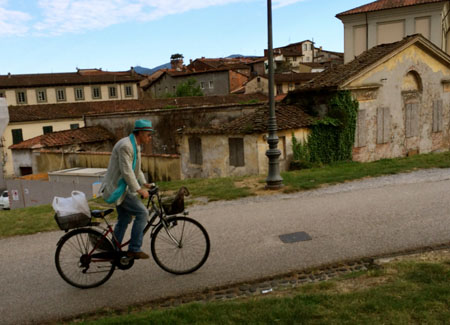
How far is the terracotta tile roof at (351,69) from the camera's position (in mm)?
18734

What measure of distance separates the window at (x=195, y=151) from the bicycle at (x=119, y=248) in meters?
13.9

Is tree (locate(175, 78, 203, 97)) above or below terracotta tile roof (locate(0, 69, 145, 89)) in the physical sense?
below

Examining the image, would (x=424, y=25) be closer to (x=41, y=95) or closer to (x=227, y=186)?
(x=227, y=186)

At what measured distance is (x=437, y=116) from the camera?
22.0 m

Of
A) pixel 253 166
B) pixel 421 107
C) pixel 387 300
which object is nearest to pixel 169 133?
pixel 253 166

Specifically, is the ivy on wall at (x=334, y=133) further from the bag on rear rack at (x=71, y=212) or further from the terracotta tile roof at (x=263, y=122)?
the bag on rear rack at (x=71, y=212)

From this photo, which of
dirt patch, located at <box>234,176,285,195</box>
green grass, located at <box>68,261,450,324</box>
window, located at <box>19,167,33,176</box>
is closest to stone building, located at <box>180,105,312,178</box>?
dirt patch, located at <box>234,176,285,195</box>

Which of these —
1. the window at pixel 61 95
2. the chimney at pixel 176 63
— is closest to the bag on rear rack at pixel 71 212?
the window at pixel 61 95

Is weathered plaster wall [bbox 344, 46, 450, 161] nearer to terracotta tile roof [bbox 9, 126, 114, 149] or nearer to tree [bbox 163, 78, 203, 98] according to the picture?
terracotta tile roof [bbox 9, 126, 114, 149]

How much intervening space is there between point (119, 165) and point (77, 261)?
1.33m

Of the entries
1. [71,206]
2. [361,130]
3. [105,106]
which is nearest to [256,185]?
[71,206]

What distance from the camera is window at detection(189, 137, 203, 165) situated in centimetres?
1939

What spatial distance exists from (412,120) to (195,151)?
10692 millimetres

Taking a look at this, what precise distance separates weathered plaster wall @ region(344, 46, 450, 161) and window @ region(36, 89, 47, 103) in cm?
5183
